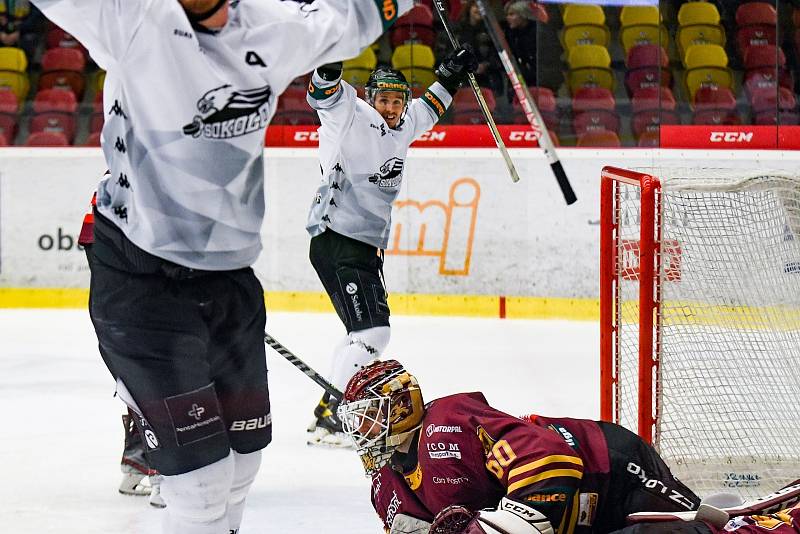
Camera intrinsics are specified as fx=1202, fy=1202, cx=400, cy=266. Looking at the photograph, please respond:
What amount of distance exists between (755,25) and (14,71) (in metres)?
4.20

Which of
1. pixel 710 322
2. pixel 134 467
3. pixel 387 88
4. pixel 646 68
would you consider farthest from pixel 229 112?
pixel 646 68

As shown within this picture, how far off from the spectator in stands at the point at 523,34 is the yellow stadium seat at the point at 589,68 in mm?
215

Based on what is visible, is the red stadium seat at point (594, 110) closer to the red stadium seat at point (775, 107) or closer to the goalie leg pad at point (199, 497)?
the red stadium seat at point (775, 107)

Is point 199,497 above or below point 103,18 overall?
below

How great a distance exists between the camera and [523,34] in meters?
6.52

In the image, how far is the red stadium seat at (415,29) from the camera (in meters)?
6.79

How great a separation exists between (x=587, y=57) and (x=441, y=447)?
4.77 m

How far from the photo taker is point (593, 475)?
2244 mm

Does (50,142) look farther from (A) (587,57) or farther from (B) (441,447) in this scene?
(B) (441,447)

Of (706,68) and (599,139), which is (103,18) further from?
(706,68)

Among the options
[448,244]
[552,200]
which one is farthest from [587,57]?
[448,244]

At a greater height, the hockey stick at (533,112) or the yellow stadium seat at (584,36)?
the yellow stadium seat at (584,36)

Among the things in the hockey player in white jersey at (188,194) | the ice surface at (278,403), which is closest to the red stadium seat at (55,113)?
the ice surface at (278,403)

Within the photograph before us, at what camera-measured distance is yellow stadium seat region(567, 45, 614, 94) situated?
6602 mm
